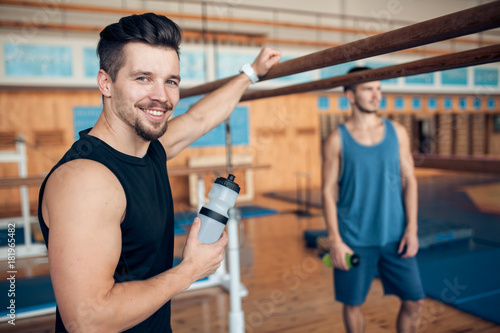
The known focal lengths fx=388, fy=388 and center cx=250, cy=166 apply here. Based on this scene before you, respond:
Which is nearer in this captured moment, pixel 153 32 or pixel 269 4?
pixel 153 32

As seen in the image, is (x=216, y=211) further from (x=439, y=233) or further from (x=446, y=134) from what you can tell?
(x=446, y=134)

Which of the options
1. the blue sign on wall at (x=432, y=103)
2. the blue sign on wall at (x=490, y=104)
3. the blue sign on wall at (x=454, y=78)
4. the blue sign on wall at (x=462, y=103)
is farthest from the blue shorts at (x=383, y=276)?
the blue sign on wall at (x=490, y=104)

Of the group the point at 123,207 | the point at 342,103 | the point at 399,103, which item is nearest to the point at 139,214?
the point at 123,207

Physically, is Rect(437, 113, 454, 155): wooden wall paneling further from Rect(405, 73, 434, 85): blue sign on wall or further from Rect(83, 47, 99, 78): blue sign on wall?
Rect(83, 47, 99, 78): blue sign on wall

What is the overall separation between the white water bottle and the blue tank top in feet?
3.83

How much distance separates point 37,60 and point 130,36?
5964 mm

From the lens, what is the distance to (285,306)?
309 centimetres

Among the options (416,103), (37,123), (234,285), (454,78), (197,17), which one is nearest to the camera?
(234,285)

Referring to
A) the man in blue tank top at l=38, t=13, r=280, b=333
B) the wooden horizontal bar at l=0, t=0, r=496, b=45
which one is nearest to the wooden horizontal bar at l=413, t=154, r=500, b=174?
the man in blue tank top at l=38, t=13, r=280, b=333

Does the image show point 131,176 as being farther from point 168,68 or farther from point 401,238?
point 401,238

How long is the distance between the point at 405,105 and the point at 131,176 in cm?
1075

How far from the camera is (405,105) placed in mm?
10609

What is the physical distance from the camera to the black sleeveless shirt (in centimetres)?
96

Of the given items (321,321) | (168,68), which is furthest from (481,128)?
(168,68)
